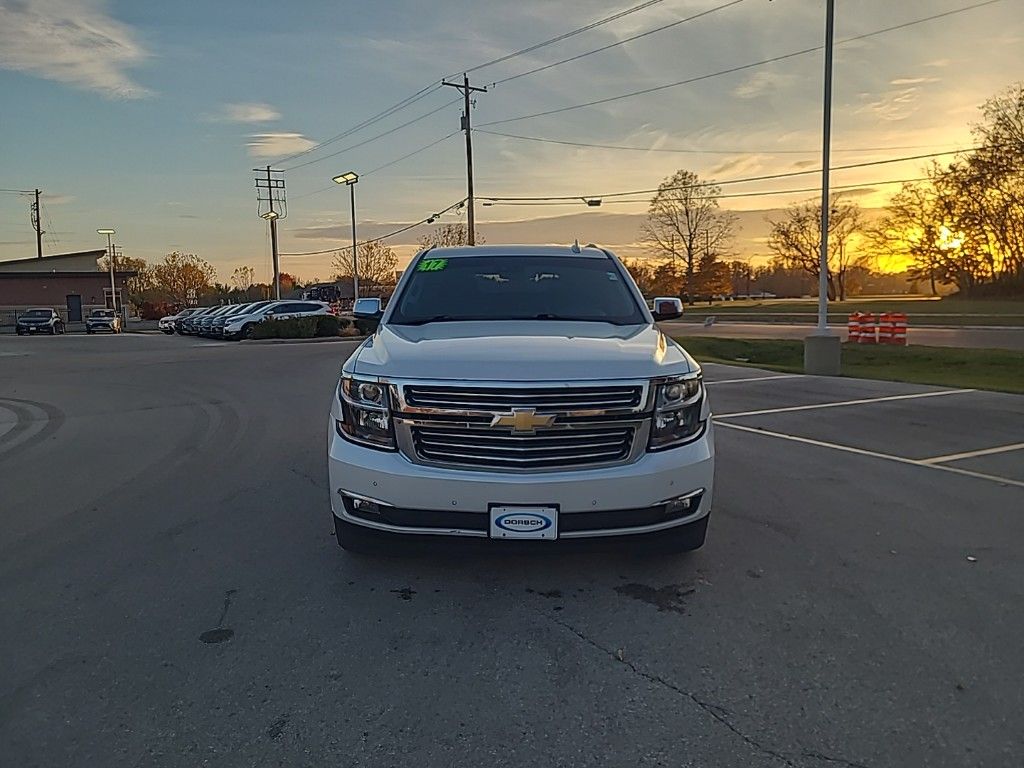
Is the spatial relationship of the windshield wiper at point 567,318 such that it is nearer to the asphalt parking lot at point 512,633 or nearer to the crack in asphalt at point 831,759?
the asphalt parking lot at point 512,633

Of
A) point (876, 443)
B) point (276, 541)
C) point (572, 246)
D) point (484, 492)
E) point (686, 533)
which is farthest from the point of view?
point (876, 443)

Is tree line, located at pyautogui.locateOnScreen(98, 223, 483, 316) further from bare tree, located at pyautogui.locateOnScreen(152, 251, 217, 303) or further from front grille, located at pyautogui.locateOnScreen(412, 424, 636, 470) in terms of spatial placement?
front grille, located at pyautogui.locateOnScreen(412, 424, 636, 470)

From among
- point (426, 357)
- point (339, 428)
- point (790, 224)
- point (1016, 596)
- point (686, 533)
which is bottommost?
point (1016, 596)

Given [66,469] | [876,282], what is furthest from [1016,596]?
[876,282]

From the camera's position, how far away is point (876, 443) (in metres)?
8.49

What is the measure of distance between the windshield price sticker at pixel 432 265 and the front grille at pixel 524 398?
230 centimetres

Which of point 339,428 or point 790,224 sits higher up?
point 790,224

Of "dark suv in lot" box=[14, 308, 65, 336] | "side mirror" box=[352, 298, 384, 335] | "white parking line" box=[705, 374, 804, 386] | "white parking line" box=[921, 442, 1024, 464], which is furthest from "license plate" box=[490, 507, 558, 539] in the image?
"dark suv in lot" box=[14, 308, 65, 336]

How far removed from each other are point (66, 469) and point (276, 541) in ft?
12.0

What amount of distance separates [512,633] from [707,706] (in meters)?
1.00

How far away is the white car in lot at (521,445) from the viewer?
3781 mm

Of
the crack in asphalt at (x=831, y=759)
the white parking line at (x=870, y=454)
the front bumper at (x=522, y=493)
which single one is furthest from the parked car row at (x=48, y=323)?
the crack in asphalt at (x=831, y=759)

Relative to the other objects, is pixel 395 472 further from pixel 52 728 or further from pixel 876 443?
pixel 876 443

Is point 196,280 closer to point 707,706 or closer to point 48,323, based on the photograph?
point 48,323
